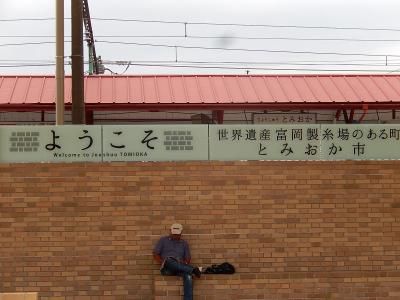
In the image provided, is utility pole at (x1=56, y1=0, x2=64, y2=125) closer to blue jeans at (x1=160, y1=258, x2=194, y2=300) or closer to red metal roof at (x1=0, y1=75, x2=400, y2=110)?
blue jeans at (x1=160, y1=258, x2=194, y2=300)

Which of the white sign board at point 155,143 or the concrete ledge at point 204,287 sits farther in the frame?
the white sign board at point 155,143

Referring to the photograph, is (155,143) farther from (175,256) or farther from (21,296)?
(21,296)

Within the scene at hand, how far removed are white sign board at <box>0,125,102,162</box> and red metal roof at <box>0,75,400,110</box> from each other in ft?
12.1

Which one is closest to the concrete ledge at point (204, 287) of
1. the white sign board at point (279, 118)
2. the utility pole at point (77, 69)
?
the utility pole at point (77, 69)

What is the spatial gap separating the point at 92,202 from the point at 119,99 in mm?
4473

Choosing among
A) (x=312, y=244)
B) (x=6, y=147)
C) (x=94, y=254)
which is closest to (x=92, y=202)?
(x=94, y=254)

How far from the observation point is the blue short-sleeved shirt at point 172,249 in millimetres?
8719

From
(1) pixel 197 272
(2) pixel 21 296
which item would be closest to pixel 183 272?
(1) pixel 197 272

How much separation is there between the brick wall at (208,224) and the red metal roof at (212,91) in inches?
159

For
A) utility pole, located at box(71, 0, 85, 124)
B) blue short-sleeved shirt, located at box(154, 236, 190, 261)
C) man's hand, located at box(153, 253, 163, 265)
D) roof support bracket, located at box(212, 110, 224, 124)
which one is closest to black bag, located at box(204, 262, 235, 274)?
blue short-sleeved shirt, located at box(154, 236, 190, 261)

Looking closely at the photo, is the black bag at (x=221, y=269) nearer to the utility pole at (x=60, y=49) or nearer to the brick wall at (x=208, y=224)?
the brick wall at (x=208, y=224)

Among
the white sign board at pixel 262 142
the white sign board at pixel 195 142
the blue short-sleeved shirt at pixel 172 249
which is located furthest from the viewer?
the white sign board at pixel 262 142

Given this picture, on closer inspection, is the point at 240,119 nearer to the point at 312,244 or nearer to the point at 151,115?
the point at 151,115

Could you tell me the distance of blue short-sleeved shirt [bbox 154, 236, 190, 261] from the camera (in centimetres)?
872
